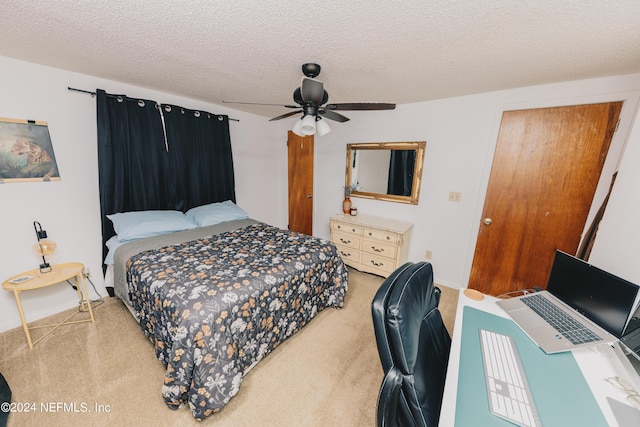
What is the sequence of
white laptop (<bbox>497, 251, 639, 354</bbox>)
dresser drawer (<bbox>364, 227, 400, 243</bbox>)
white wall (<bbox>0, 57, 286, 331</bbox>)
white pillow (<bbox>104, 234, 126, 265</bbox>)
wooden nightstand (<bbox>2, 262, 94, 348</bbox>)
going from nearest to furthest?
white laptop (<bbox>497, 251, 639, 354</bbox>) → wooden nightstand (<bbox>2, 262, 94, 348</bbox>) → white wall (<bbox>0, 57, 286, 331</bbox>) → white pillow (<bbox>104, 234, 126, 265</bbox>) → dresser drawer (<bbox>364, 227, 400, 243</bbox>)

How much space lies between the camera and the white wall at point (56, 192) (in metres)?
1.86

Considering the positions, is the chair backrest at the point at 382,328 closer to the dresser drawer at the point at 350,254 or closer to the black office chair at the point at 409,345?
the black office chair at the point at 409,345

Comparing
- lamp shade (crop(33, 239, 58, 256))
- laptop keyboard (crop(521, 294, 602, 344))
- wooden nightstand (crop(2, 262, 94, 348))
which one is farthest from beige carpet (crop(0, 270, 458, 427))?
laptop keyboard (crop(521, 294, 602, 344))

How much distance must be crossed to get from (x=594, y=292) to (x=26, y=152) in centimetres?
388

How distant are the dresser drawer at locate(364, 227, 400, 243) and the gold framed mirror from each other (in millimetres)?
533

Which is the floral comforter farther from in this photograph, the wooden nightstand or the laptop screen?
the laptop screen

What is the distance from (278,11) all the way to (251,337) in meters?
1.91

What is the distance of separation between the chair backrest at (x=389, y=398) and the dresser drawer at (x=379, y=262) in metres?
2.15

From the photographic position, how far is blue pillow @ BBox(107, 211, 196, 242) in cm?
222

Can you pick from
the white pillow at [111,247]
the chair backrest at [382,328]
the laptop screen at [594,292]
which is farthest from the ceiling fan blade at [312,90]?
the white pillow at [111,247]

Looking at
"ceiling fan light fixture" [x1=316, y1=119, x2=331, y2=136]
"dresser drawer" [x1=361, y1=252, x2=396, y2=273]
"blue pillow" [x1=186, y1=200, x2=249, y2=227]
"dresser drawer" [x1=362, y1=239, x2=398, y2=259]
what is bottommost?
"dresser drawer" [x1=361, y1=252, x2=396, y2=273]

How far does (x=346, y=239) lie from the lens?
3135 mm

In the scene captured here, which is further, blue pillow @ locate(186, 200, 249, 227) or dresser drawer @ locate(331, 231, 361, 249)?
dresser drawer @ locate(331, 231, 361, 249)

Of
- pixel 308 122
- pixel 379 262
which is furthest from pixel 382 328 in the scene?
pixel 379 262
